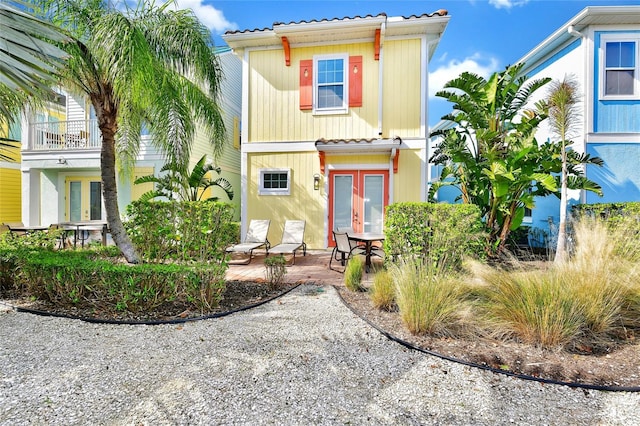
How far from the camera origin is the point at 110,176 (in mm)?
5422

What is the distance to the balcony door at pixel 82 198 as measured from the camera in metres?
12.2

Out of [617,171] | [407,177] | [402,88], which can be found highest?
[402,88]

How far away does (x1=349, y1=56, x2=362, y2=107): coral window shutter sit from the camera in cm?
925

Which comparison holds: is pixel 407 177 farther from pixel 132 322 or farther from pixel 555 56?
pixel 132 322

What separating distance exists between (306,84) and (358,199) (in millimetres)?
3964

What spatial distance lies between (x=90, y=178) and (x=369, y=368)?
13.9 m

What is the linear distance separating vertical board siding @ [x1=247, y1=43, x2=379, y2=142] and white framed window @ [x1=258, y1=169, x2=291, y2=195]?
1037 millimetres

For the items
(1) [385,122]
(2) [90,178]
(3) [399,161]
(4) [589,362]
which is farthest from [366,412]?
(2) [90,178]

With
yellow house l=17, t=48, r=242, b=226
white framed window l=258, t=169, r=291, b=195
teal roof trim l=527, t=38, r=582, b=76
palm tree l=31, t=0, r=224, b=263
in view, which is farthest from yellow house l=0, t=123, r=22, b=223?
teal roof trim l=527, t=38, r=582, b=76

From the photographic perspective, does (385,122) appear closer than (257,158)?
Yes

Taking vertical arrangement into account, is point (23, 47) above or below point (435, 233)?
above

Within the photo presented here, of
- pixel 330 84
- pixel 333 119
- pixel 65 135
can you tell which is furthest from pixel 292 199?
pixel 65 135

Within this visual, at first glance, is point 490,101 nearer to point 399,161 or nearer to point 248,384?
point 399,161

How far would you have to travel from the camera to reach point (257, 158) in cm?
988
